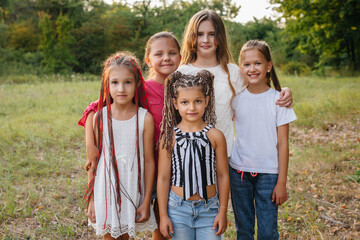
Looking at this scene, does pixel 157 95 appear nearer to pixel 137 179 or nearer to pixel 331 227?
pixel 137 179

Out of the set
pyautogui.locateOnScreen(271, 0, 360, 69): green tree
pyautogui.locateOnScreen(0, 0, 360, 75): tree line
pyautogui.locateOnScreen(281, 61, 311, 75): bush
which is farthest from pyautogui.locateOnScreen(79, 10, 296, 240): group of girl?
pyautogui.locateOnScreen(281, 61, 311, 75): bush

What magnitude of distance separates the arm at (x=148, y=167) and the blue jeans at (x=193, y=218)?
229 mm

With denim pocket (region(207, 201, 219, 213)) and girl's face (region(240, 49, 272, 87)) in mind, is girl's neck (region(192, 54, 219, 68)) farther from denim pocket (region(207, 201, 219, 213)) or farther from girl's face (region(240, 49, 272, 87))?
denim pocket (region(207, 201, 219, 213))

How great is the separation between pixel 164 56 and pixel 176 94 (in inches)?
22.0

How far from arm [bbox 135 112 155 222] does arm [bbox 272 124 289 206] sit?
84cm

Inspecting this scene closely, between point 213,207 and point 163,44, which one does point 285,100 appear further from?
point 163,44

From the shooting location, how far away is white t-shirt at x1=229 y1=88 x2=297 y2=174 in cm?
218

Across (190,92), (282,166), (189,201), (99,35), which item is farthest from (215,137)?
(99,35)

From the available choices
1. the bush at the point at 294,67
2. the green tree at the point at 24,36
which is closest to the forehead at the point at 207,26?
the bush at the point at 294,67

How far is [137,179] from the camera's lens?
6.93 feet

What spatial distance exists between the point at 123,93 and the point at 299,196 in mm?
2651

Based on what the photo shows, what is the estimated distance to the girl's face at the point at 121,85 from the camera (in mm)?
2090

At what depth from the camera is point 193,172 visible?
6.27 feet

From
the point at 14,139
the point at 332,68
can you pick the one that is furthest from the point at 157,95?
the point at 332,68
